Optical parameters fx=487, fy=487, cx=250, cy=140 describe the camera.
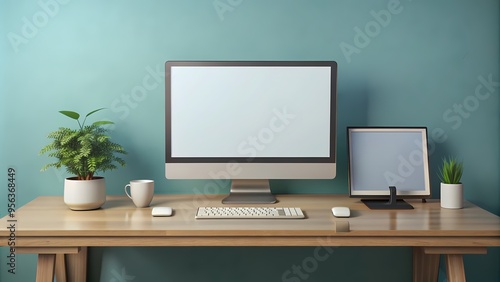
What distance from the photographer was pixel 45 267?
1.58m

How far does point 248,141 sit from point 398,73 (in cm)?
76

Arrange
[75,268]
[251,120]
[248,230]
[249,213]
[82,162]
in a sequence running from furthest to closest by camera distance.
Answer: [75,268], [251,120], [82,162], [249,213], [248,230]

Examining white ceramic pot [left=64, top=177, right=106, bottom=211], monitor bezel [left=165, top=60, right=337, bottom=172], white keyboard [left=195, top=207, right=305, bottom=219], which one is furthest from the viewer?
monitor bezel [left=165, top=60, right=337, bottom=172]

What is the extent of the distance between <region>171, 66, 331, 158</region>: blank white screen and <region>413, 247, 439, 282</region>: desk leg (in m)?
0.73

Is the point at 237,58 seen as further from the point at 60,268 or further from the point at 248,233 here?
the point at 60,268

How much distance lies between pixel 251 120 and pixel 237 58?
346mm

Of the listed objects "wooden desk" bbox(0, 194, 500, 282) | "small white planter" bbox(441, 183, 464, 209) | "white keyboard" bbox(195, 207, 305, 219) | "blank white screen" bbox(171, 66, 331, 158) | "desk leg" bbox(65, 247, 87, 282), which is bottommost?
"desk leg" bbox(65, 247, 87, 282)

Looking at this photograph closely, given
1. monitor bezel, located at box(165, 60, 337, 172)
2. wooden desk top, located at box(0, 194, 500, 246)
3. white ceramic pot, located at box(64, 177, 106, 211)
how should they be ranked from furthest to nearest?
monitor bezel, located at box(165, 60, 337, 172) → white ceramic pot, located at box(64, 177, 106, 211) → wooden desk top, located at box(0, 194, 500, 246)

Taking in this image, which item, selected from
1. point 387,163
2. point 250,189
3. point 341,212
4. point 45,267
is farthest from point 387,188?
point 45,267

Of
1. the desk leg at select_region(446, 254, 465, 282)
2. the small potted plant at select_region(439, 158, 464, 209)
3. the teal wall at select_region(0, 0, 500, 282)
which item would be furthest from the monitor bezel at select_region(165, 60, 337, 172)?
the desk leg at select_region(446, 254, 465, 282)

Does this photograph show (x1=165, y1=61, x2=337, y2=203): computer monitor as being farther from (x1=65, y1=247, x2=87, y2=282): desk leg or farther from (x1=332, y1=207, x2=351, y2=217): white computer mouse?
(x1=65, y1=247, x2=87, y2=282): desk leg

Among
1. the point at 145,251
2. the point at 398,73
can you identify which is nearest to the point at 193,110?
the point at 145,251

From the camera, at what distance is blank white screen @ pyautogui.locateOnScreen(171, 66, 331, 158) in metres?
1.94

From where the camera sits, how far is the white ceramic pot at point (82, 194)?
5.90ft
